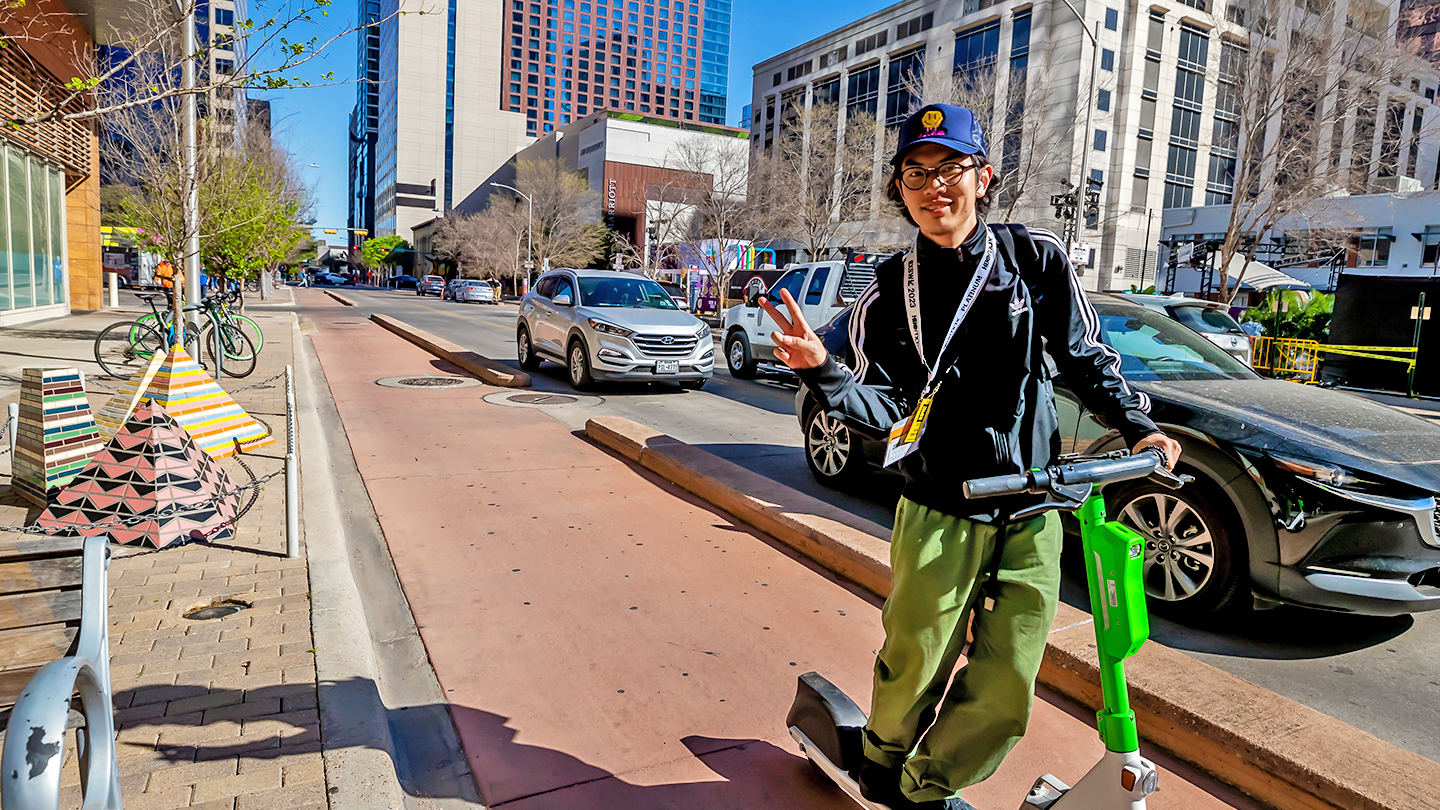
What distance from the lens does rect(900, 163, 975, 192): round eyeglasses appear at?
2111mm

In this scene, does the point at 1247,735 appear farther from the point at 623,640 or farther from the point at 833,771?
the point at 623,640

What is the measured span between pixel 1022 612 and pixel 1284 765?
1.43 meters

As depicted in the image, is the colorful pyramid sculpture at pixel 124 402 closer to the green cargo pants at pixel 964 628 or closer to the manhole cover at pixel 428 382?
the manhole cover at pixel 428 382

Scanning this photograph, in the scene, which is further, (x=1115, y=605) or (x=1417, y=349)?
(x=1417, y=349)

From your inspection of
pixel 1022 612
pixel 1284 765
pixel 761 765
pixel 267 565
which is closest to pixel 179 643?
pixel 267 565

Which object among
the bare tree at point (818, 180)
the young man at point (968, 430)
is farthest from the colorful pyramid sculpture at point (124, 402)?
the bare tree at point (818, 180)

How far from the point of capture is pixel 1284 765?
111 inches

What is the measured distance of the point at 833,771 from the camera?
2.66m

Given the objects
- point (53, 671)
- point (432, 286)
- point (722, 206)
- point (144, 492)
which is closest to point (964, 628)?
point (53, 671)

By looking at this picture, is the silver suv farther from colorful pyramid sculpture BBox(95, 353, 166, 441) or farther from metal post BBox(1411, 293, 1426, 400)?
metal post BBox(1411, 293, 1426, 400)

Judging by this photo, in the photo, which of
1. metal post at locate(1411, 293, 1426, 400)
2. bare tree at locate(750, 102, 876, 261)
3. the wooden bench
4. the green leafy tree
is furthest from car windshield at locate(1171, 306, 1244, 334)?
the green leafy tree

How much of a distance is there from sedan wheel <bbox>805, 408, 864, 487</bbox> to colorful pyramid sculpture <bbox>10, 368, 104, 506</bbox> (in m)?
5.09

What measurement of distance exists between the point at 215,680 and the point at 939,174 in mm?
3088

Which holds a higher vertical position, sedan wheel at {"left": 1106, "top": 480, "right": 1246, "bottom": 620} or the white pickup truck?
the white pickup truck
